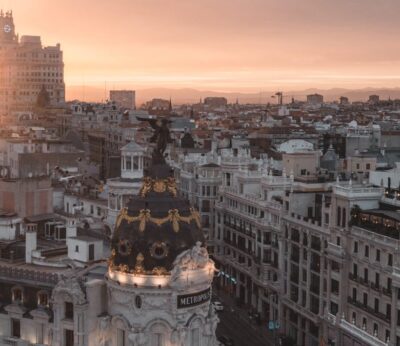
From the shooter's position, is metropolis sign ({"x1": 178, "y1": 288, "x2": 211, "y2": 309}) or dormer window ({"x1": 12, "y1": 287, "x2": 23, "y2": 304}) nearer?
metropolis sign ({"x1": 178, "y1": 288, "x2": 211, "y2": 309})

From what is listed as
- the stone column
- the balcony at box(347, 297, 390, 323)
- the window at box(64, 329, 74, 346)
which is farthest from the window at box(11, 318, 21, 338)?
the balcony at box(347, 297, 390, 323)

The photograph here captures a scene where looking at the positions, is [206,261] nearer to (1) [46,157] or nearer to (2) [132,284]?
(2) [132,284]

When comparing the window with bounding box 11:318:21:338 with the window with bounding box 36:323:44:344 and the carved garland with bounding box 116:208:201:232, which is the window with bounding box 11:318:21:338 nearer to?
the window with bounding box 36:323:44:344

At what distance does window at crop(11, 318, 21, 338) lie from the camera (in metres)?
64.3

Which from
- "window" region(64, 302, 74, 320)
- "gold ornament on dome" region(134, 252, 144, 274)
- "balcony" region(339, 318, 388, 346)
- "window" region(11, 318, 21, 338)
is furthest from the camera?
"balcony" region(339, 318, 388, 346)

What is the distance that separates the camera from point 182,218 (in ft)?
166

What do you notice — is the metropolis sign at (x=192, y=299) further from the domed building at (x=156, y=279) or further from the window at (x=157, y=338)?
the window at (x=157, y=338)

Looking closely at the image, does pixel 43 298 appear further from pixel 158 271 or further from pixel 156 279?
pixel 158 271

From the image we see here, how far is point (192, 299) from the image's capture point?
49938 mm

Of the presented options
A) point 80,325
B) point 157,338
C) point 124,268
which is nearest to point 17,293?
point 80,325

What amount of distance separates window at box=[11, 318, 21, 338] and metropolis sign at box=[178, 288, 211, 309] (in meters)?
19.3

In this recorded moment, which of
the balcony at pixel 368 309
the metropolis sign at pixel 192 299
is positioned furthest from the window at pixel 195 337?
the balcony at pixel 368 309

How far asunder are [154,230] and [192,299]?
4462 millimetres

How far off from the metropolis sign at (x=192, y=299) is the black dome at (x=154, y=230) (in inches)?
74.4
